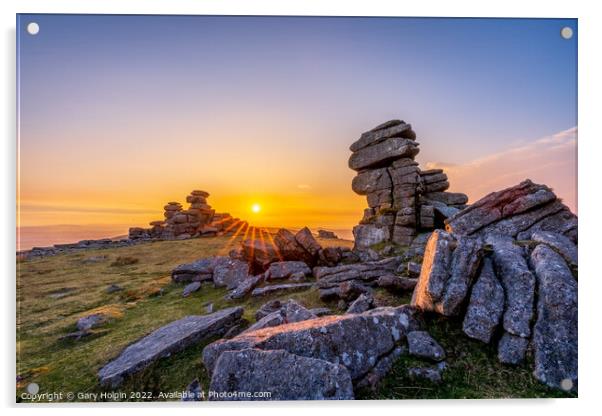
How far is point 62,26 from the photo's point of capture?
9.19 m

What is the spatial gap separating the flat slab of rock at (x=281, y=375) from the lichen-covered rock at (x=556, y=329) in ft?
13.1

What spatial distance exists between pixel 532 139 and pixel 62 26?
14.9 m

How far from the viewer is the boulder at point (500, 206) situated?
12500mm

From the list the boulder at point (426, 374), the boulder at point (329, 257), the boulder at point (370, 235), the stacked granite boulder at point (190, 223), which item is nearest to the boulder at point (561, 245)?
the boulder at point (426, 374)

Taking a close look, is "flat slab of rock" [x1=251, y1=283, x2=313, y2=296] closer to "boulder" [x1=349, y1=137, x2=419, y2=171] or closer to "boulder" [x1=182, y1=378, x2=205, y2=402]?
"boulder" [x1=182, y1=378, x2=205, y2=402]

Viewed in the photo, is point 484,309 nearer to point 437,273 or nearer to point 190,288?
point 437,273

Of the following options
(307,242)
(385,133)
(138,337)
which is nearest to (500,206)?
(307,242)

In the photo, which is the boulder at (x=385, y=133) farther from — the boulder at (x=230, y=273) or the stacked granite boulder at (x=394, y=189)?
the boulder at (x=230, y=273)

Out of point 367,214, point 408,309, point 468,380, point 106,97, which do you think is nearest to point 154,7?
point 106,97

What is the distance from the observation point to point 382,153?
2961 cm

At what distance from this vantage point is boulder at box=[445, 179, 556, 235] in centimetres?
1250

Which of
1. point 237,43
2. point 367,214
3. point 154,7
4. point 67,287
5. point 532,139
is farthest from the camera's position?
point 367,214

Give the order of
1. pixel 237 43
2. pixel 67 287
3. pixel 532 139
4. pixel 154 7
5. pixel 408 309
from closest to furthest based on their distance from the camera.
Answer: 1. pixel 408 309
2. pixel 154 7
3. pixel 237 43
4. pixel 532 139
5. pixel 67 287
